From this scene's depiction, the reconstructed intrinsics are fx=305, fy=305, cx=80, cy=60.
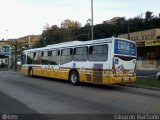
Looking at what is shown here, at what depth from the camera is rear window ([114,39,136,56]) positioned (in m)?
17.0

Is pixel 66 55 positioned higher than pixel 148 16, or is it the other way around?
pixel 148 16

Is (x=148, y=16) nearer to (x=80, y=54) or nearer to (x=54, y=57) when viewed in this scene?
(x=54, y=57)

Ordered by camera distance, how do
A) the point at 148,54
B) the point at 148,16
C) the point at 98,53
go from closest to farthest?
the point at 98,53, the point at 148,54, the point at 148,16

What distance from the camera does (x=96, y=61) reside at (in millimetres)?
17750

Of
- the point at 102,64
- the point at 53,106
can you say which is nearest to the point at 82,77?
the point at 102,64

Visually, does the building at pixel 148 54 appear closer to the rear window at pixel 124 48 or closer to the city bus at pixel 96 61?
the city bus at pixel 96 61

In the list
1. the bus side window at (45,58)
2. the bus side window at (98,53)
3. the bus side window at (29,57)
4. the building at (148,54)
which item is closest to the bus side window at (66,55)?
the bus side window at (98,53)

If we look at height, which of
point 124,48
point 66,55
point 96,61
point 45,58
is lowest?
point 96,61

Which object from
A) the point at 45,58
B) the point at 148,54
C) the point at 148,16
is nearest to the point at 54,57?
the point at 45,58

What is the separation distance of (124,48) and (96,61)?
1.78 m

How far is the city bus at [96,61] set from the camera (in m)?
16.9

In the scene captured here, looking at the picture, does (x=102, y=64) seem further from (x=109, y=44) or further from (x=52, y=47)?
(x=52, y=47)

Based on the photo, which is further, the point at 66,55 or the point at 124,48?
the point at 66,55

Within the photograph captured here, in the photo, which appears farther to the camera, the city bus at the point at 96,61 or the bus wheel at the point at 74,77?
the bus wheel at the point at 74,77
